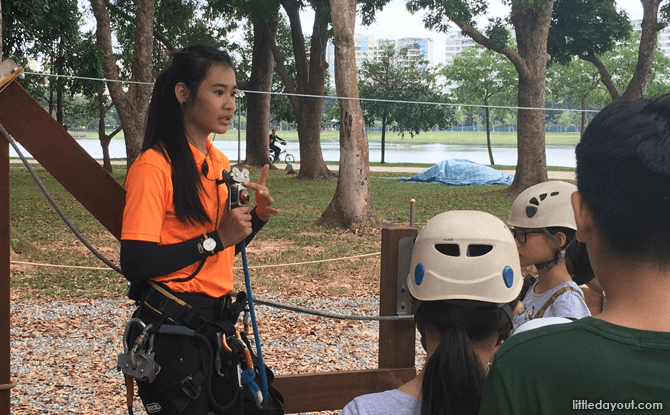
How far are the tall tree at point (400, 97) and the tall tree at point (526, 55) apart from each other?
70.5ft

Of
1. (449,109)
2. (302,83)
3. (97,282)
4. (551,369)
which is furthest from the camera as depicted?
(449,109)

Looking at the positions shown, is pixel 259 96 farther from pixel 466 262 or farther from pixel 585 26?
pixel 466 262

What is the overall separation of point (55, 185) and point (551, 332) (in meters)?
21.6

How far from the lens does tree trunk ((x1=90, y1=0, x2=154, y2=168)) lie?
49.9 ft

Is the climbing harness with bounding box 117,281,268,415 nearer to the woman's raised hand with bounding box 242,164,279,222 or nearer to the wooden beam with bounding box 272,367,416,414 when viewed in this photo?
the woman's raised hand with bounding box 242,164,279,222

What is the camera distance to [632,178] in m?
0.90

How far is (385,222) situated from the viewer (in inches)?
512

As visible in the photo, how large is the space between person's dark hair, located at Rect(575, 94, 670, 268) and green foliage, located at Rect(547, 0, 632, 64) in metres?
22.4

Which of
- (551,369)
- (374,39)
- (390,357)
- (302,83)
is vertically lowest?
(390,357)

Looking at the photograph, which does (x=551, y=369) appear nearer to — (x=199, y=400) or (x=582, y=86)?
(x=199, y=400)

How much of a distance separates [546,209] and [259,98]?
26.4m

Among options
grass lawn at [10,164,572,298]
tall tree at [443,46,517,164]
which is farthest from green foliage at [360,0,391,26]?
tall tree at [443,46,517,164]

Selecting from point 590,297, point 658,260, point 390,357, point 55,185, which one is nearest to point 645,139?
point 658,260

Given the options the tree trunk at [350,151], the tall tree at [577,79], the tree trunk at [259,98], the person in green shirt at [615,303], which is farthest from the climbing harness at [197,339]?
the tall tree at [577,79]
